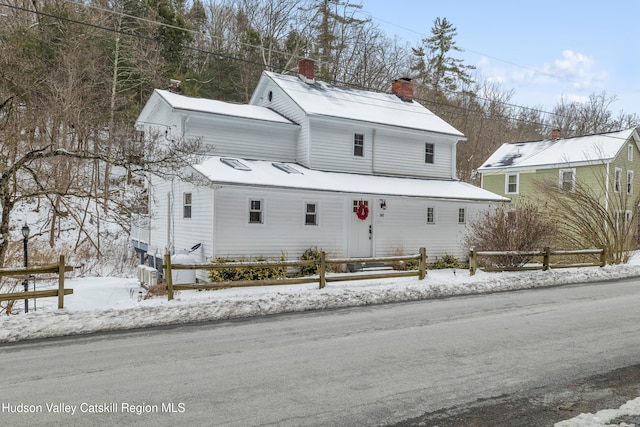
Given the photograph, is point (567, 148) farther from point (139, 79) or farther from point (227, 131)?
point (139, 79)

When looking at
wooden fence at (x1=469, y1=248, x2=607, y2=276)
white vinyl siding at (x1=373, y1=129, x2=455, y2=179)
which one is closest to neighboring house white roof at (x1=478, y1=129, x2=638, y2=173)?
white vinyl siding at (x1=373, y1=129, x2=455, y2=179)

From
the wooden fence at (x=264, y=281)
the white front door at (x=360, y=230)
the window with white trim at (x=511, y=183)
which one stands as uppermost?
the window with white trim at (x=511, y=183)

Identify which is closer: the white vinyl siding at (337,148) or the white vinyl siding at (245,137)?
the white vinyl siding at (245,137)

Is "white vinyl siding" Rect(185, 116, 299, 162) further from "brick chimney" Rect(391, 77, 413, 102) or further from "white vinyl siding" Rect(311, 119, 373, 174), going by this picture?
"brick chimney" Rect(391, 77, 413, 102)

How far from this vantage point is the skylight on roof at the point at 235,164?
1720cm

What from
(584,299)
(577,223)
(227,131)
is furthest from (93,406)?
(577,223)

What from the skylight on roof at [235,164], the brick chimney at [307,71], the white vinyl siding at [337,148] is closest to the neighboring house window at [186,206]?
the skylight on roof at [235,164]

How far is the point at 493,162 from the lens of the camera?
35.5 m

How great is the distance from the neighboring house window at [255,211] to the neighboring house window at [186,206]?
274 cm

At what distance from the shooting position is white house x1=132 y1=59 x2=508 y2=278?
653 inches

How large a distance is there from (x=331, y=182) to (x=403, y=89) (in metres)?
11.2

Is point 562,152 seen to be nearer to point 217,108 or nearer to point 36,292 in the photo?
point 217,108

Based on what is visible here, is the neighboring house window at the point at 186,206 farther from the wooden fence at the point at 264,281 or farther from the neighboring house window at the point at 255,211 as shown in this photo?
the wooden fence at the point at 264,281

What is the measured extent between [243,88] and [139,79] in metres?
8.88
